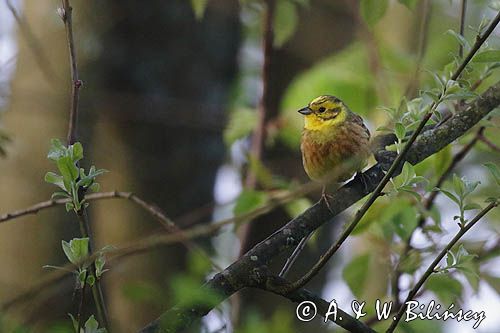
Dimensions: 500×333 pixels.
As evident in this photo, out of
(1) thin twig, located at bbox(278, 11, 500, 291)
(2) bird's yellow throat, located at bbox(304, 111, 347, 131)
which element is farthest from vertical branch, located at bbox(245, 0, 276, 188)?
(1) thin twig, located at bbox(278, 11, 500, 291)

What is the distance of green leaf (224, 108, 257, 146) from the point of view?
3121 millimetres

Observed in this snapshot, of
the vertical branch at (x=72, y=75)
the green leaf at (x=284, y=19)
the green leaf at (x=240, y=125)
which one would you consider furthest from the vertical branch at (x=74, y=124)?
the green leaf at (x=240, y=125)

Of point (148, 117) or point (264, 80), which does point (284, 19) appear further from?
point (148, 117)

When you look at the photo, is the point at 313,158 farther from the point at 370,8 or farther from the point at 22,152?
the point at 22,152

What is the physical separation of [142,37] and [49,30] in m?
0.43

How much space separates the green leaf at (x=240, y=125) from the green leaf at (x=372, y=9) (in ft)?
4.29

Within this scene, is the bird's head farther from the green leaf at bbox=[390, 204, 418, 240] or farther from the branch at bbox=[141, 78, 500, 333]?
the branch at bbox=[141, 78, 500, 333]

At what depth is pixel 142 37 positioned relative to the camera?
12.6 ft

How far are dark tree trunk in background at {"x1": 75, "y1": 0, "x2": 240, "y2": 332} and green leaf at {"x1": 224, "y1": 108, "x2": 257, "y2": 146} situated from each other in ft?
0.96

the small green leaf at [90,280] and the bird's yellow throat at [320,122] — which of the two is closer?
the small green leaf at [90,280]

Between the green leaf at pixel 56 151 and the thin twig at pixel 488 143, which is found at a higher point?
the green leaf at pixel 56 151

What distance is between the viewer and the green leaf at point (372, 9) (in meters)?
1.84

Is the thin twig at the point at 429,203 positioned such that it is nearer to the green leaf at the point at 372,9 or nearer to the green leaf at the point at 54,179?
the green leaf at the point at 372,9

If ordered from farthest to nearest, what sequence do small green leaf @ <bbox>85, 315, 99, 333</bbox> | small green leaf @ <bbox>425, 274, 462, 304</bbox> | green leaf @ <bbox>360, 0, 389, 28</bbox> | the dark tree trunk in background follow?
the dark tree trunk in background
small green leaf @ <bbox>425, 274, 462, 304</bbox>
green leaf @ <bbox>360, 0, 389, 28</bbox>
small green leaf @ <bbox>85, 315, 99, 333</bbox>
